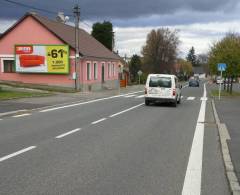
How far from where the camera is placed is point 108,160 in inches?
319

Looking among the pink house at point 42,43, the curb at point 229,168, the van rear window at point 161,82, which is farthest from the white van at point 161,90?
the pink house at point 42,43

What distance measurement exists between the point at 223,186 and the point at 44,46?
37.8m

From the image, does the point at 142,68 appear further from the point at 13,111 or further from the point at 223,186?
the point at 223,186

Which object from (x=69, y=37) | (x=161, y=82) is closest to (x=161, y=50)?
(x=69, y=37)

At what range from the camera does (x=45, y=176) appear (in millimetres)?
6680

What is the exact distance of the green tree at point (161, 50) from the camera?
94750 millimetres

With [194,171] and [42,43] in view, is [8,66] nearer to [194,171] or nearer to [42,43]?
[42,43]

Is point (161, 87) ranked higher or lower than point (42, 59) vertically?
lower

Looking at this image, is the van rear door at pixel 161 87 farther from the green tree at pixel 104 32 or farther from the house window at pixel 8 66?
the green tree at pixel 104 32

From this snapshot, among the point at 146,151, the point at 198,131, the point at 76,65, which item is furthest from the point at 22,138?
the point at 76,65

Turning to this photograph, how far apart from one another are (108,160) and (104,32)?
71.0 m

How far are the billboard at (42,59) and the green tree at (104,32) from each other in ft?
115

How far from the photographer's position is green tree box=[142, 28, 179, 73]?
94.8 metres

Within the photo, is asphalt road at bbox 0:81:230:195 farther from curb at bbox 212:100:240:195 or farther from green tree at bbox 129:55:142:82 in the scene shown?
green tree at bbox 129:55:142:82
